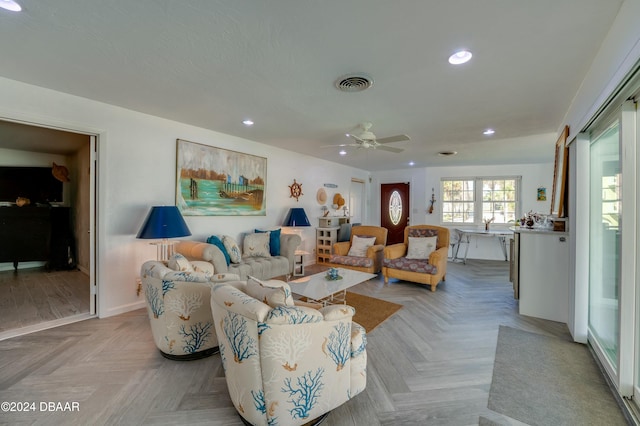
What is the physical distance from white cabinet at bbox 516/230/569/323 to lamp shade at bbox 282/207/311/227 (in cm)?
333

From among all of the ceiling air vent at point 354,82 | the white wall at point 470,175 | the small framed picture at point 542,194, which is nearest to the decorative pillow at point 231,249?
the ceiling air vent at point 354,82

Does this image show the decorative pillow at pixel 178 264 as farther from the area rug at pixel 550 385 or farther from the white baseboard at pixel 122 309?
the area rug at pixel 550 385

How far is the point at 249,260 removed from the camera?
4.01 m

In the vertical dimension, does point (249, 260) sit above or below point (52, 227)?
below

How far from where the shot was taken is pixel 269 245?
14.7 ft

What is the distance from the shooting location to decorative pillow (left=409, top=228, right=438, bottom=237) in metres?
4.67

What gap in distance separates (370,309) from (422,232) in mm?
2019

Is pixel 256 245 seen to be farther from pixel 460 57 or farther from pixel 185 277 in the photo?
pixel 460 57

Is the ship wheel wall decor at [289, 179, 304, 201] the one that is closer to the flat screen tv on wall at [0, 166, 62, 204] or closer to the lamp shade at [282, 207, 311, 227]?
the lamp shade at [282, 207, 311, 227]

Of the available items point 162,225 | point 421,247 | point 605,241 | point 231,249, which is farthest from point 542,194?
point 162,225

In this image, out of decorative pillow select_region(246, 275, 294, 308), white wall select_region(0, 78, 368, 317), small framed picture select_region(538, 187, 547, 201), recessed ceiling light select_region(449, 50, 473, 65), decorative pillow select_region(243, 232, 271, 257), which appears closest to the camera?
decorative pillow select_region(246, 275, 294, 308)

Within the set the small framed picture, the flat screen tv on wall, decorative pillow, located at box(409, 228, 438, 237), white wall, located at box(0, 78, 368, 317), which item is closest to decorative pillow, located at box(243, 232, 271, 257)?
white wall, located at box(0, 78, 368, 317)

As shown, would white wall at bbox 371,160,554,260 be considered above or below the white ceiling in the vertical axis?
below

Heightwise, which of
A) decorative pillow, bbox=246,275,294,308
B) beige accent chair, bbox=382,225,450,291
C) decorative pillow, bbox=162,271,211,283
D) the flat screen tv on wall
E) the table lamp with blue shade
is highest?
the flat screen tv on wall
